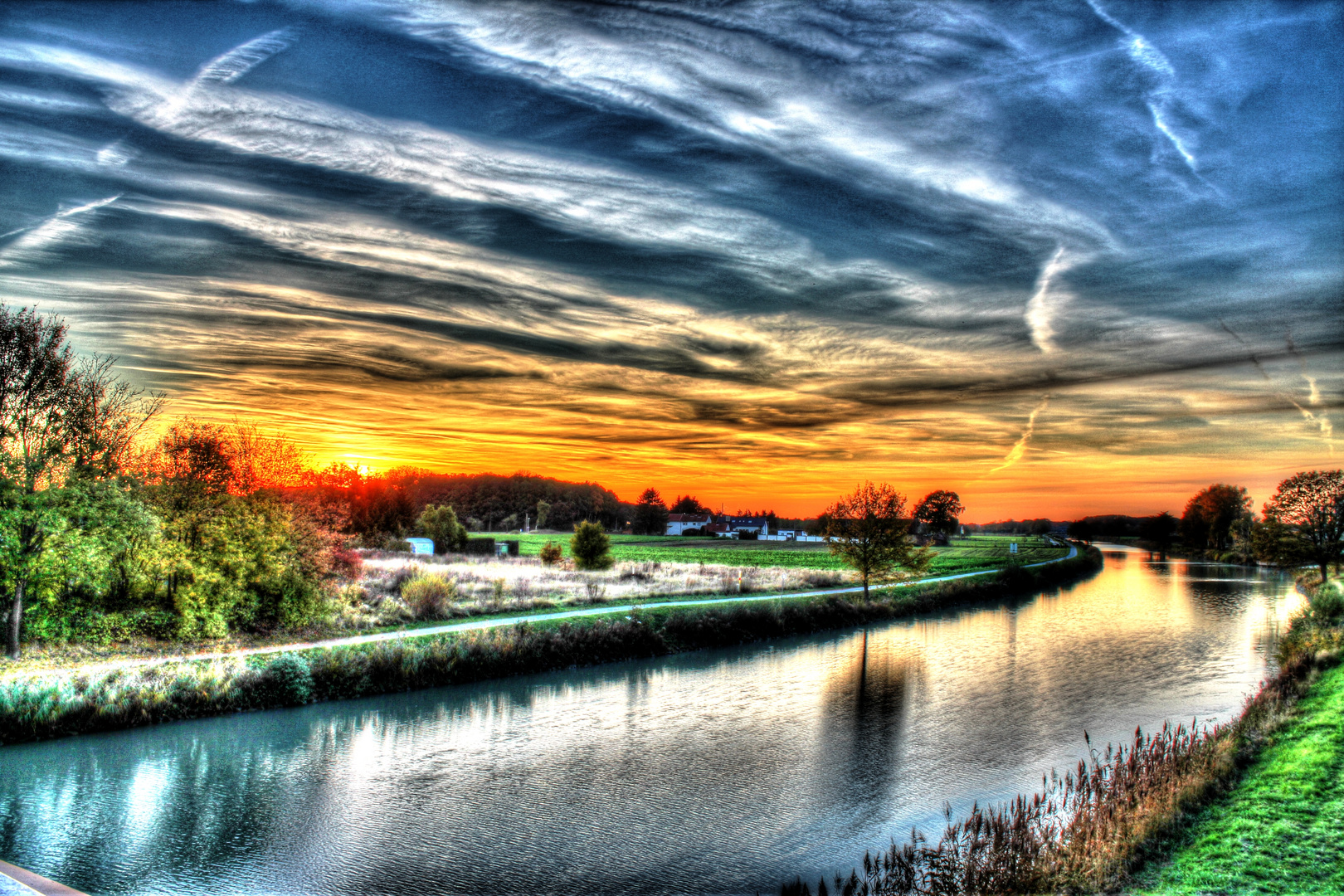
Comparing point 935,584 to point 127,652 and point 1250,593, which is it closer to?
point 1250,593

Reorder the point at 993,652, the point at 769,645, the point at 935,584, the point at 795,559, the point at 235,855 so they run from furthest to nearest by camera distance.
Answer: the point at 795,559
the point at 935,584
the point at 769,645
the point at 993,652
the point at 235,855

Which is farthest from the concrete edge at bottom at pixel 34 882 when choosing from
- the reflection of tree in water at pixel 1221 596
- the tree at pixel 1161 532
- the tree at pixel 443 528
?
the tree at pixel 1161 532

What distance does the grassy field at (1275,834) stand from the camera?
28.3 ft

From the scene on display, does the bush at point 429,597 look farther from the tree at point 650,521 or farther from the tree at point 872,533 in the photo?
the tree at point 650,521

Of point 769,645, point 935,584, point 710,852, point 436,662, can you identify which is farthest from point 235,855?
point 935,584

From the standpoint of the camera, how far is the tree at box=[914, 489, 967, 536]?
130875 millimetres

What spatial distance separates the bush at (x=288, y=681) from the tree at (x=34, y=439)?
5.99 metres

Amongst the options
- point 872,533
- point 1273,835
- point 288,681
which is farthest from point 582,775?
point 872,533

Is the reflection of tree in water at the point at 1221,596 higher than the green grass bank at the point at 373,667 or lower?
lower

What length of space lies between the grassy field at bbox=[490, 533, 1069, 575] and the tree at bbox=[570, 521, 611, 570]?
11.4 meters

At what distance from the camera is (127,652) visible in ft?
66.9

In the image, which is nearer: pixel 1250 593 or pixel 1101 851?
pixel 1101 851

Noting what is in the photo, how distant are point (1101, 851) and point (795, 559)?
62.1 metres

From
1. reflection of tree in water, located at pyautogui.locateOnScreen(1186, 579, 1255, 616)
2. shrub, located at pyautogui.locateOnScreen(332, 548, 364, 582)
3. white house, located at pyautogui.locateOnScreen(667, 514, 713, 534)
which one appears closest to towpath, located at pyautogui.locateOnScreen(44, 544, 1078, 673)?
shrub, located at pyautogui.locateOnScreen(332, 548, 364, 582)
